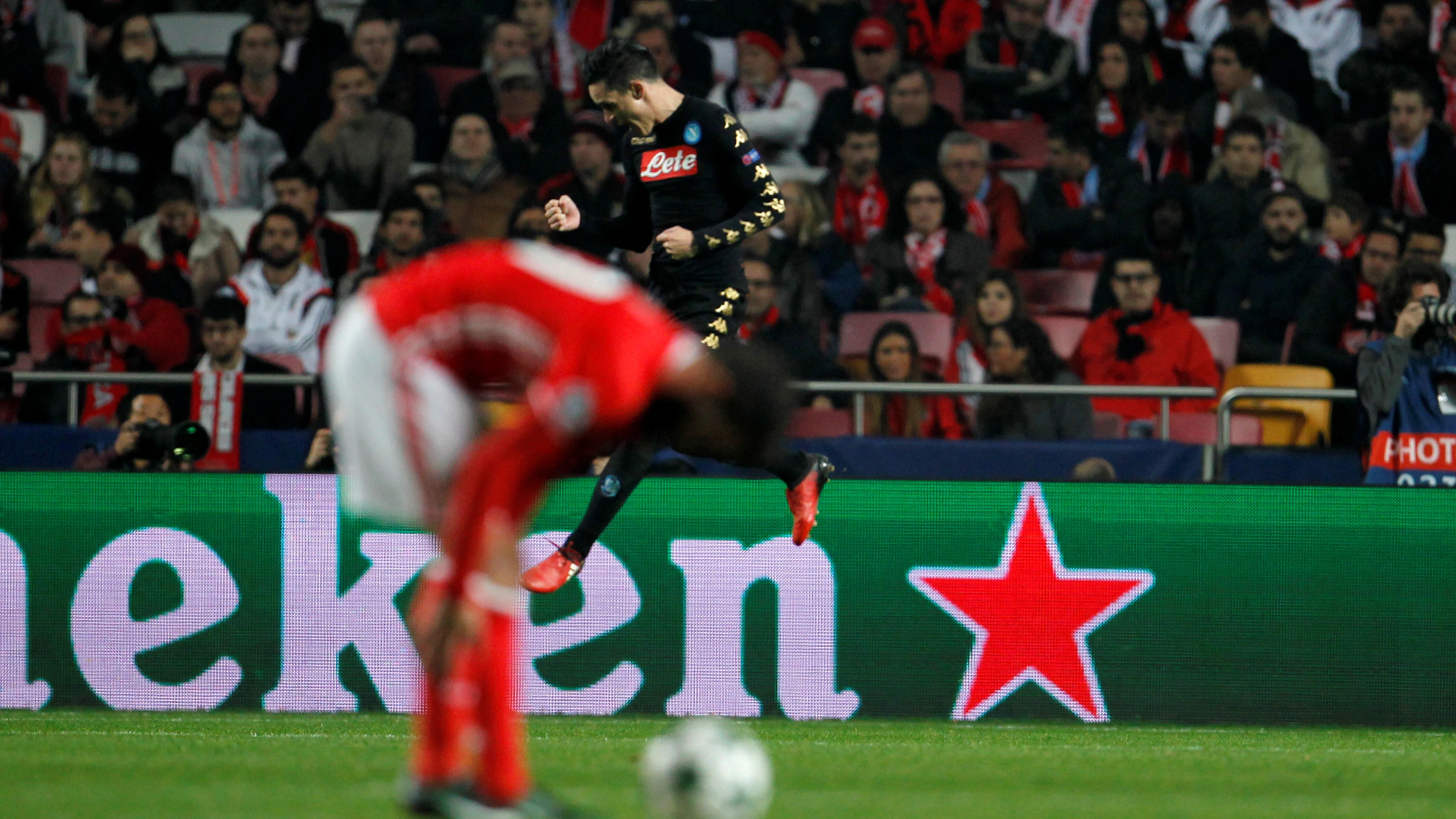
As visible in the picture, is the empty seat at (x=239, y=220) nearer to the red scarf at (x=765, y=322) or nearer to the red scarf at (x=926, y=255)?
the red scarf at (x=765, y=322)

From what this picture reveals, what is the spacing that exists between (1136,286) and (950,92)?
10.9 ft

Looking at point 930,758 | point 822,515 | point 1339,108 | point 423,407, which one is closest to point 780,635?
point 822,515

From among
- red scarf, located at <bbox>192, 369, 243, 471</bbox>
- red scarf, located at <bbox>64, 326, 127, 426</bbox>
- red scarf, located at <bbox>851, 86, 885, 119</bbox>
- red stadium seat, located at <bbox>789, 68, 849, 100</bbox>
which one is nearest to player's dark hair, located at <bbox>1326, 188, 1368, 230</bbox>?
red scarf, located at <bbox>851, 86, 885, 119</bbox>

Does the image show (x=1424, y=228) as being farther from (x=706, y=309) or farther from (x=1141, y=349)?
(x=706, y=309)

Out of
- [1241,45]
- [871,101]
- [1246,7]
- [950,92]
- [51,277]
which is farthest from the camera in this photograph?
[950,92]

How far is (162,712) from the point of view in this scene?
29.9 ft

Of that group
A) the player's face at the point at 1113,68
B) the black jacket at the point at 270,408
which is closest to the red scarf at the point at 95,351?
the black jacket at the point at 270,408

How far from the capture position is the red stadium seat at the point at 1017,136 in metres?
14.7

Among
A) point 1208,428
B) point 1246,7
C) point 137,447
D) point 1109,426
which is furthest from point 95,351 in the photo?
point 1246,7

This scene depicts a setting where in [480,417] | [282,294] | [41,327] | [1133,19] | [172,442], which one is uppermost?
[1133,19]

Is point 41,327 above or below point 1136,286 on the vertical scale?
below

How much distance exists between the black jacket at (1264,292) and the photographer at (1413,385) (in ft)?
9.14

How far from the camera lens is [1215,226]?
13.3 meters

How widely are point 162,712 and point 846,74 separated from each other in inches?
311
